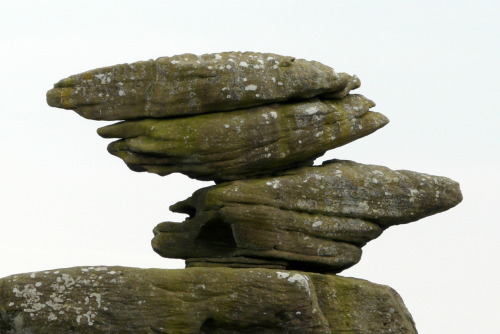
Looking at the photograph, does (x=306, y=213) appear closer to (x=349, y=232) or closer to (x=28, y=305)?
(x=349, y=232)

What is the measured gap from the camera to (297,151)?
126 feet

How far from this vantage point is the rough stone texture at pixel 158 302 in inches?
1439

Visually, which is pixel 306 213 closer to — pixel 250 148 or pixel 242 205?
pixel 242 205

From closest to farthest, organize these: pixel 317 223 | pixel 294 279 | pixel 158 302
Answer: pixel 158 302 → pixel 294 279 → pixel 317 223

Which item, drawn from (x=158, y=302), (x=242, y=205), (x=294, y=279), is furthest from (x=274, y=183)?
(x=158, y=302)

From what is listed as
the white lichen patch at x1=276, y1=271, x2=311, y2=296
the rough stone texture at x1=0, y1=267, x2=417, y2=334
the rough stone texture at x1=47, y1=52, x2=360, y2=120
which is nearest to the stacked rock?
the rough stone texture at x1=47, y1=52, x2=360, y2=120

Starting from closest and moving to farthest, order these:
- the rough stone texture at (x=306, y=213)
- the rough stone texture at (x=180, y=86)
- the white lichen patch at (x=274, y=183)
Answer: the rough stone texture at (x=180, y=86) < the rough stone texture at (x=306, y=213) < the white lichen patch at (x=274, y=183)

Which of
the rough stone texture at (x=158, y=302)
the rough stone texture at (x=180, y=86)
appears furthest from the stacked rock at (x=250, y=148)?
the rough stone texture at (x=158, y=302)

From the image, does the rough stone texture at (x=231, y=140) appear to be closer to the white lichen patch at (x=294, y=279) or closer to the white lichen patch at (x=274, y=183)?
the white lichen patch at (x=274, y=183)

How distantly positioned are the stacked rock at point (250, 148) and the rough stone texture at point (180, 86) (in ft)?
0.07

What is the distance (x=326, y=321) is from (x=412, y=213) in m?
3.66

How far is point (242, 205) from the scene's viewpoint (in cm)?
3784

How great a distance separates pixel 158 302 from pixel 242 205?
9.62 ft

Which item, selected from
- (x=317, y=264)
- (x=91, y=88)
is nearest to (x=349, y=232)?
(x=317, y=264)
